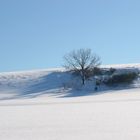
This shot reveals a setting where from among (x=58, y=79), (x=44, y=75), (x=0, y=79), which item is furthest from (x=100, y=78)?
(x=0, y=79)

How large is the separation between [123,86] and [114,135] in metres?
46.5

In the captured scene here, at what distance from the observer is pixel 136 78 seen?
186 ft

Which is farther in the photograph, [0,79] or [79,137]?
[0,79]

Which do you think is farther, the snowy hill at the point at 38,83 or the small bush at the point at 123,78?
the snowy hill at the point at 38,83

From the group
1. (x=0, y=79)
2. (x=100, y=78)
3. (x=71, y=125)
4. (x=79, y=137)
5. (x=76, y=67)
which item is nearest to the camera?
(x=79, y=137)

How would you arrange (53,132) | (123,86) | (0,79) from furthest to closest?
(0,79) → (123,86) → (53,132)

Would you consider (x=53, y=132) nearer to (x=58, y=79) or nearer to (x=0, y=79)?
(x=58, y=79)

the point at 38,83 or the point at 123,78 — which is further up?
the point at 123,78

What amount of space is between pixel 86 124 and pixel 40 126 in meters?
1.31

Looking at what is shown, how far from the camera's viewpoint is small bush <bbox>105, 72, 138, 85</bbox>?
5510cm

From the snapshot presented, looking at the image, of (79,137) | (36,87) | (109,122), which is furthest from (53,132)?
(36,87)

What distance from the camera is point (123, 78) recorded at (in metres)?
55.4

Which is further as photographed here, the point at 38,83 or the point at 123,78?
the point at 38,83

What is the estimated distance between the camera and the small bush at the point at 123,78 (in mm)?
55103
